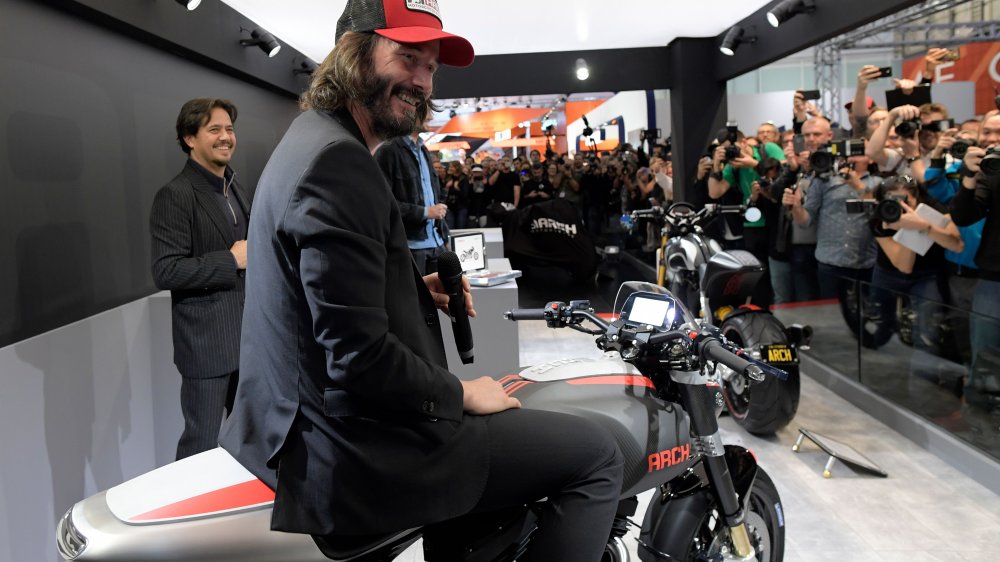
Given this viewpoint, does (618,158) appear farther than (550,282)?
Yes

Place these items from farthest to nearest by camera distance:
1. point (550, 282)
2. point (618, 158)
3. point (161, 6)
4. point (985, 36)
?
point (985, 36) → point (618, 158) → point (550, 282) → point (161, 6)

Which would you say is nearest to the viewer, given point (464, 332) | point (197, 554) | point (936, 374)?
point (197, 554)

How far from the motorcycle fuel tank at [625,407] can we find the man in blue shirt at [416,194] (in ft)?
7.55

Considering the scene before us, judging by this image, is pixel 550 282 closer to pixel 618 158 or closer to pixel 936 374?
pixel 618 158

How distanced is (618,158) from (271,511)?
11.3m

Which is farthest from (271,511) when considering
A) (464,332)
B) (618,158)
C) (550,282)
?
(618,158)

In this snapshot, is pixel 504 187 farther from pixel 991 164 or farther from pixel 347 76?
pixel 347 76

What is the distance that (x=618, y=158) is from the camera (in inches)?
484

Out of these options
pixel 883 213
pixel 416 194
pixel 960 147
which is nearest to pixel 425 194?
pixel 416 194

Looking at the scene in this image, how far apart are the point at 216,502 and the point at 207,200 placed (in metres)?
1.72

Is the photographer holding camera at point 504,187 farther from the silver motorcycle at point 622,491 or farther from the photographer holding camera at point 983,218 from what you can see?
the silver motorcycle at point 622,491

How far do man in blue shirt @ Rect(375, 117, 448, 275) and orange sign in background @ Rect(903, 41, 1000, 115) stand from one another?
10.4 meters

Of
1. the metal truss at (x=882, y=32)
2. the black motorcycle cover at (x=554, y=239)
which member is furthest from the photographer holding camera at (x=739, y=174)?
the metal truss at (x=882, y=32)

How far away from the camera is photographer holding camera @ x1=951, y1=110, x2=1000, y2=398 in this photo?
3480mm
